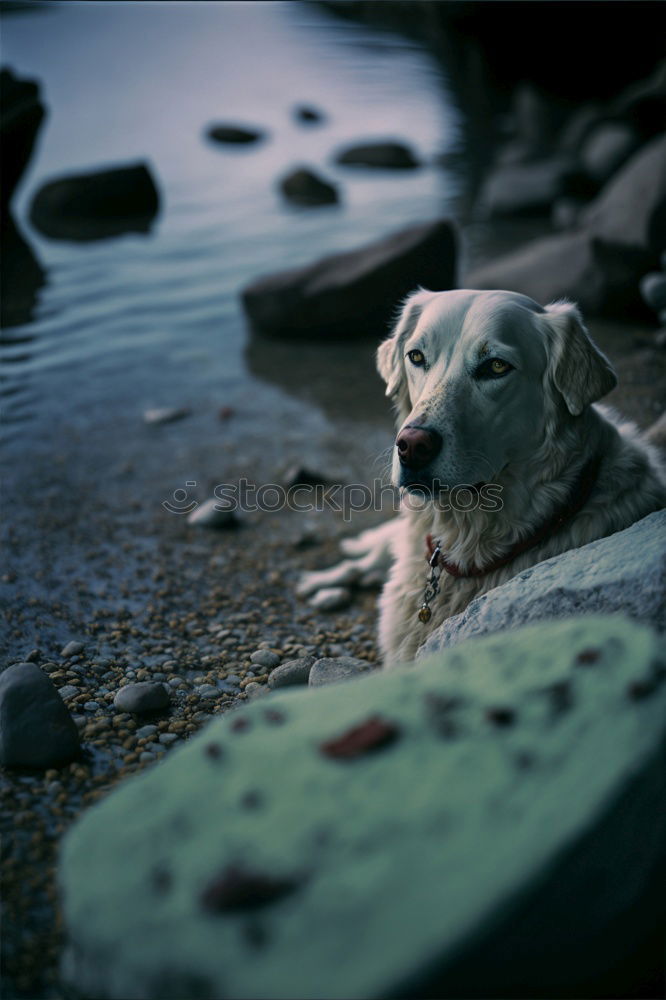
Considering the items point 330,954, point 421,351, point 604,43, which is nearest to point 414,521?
point 421,351

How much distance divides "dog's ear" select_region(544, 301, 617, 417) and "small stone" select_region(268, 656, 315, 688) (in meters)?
1.52

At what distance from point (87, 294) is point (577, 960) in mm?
9186

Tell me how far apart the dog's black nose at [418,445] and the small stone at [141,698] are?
1.35 m

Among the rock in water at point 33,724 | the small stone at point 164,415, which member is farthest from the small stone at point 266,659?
the small stone at point 164,415

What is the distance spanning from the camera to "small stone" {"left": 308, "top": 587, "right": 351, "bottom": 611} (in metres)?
4.36

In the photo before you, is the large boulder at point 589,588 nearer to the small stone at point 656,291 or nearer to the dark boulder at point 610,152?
the small stone at point 656,291

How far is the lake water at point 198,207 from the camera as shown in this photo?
7.41m

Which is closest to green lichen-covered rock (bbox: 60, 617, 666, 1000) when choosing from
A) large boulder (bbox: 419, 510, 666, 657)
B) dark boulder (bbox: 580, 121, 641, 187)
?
large boulder (bbox: 419, 510, 666, 657)

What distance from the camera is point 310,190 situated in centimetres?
1329

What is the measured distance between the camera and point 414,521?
11.3 ft

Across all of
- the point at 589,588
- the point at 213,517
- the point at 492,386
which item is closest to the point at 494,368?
the point at 492,386

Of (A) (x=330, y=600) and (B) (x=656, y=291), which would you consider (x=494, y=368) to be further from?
(B) (x=656, y=291)

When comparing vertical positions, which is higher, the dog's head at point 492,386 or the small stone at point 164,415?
the dog's head at point 492,386

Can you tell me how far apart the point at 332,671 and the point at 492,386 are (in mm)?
1255
